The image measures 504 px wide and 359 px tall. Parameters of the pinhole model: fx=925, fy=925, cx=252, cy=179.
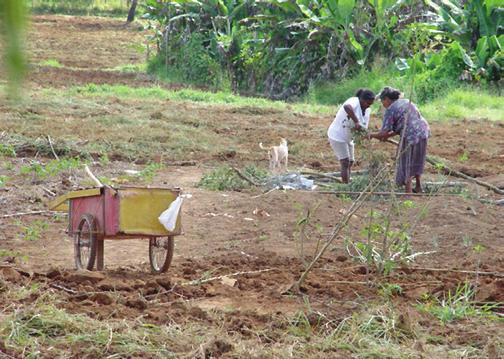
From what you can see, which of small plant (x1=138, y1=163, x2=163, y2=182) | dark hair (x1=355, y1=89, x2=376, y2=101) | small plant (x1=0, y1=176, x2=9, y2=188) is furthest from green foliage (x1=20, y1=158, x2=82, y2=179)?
dark hair (x1=355, y1=89, x2=376, y2=101)

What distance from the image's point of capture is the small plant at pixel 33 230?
8.32 meters

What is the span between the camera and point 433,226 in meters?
9.27

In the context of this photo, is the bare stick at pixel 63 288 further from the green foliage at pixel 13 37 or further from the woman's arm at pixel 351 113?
the woman's arm at pixel 351 113

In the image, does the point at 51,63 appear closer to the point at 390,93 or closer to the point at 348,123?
the point at 348,123

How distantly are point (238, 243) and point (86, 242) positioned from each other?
7.03ft

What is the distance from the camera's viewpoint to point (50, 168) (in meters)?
11.6

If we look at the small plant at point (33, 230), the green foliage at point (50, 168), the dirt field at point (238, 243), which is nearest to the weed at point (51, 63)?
the dirt field at point (238, 243)

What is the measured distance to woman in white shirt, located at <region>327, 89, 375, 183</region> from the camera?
36.4 feet

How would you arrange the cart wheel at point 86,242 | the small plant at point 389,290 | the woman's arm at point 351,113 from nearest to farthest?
the small plant at point 389,290, the cart wheel at point 86,242, the woman's arm at point 351,113

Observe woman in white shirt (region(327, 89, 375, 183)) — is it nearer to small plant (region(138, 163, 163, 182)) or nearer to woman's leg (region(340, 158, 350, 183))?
woman's leg (region(340, 158, 350, 183))

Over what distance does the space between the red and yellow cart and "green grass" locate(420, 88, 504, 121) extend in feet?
40.5

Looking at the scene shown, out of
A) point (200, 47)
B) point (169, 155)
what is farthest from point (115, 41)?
point (169, 155)

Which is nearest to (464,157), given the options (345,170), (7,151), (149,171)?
(345,170)

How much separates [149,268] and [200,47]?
65.8 ft
